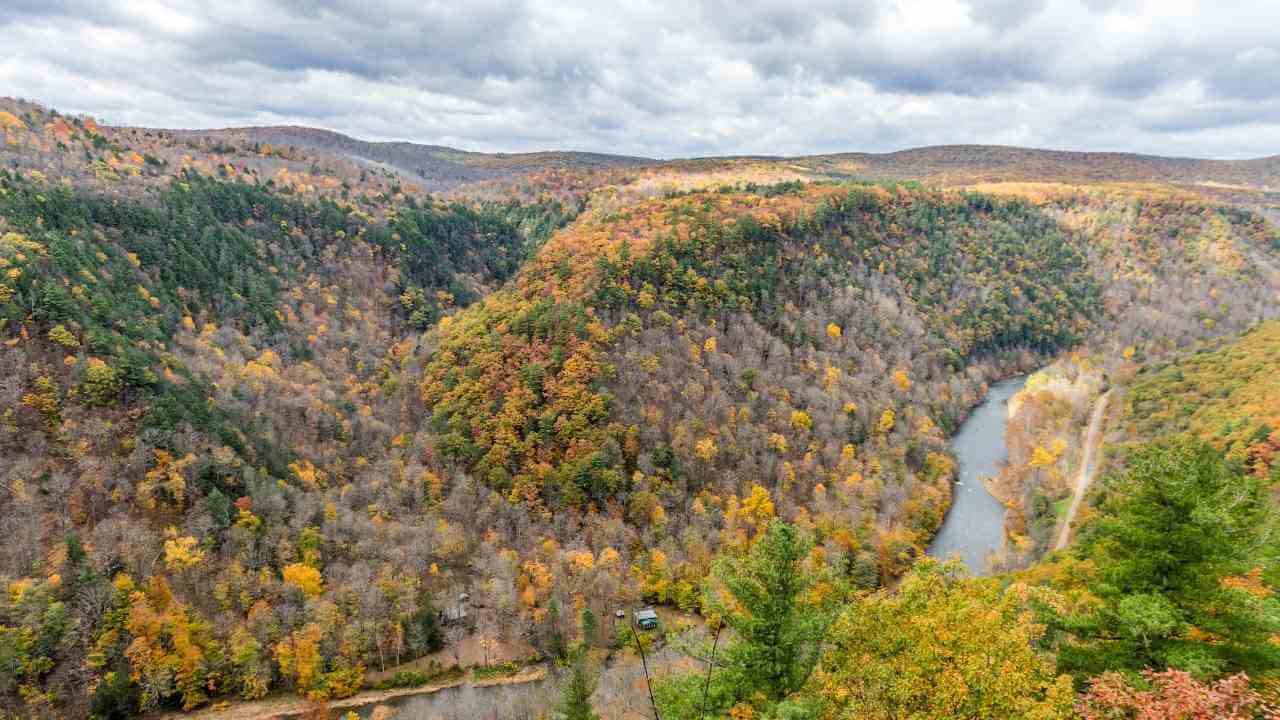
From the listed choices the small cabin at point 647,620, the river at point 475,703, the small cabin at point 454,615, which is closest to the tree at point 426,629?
the small cabin at point 454,615

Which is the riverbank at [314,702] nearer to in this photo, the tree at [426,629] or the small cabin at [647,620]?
the tree at [426,629]

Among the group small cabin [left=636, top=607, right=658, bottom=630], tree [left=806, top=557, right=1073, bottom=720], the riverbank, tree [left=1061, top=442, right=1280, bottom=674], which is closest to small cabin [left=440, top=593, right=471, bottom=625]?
the riverbank

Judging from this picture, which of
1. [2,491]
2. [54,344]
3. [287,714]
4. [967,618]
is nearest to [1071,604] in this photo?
[967,618]

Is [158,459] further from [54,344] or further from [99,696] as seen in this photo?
[99,696]

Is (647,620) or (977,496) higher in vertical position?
(977,496)

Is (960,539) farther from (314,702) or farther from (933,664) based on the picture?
(314,702)

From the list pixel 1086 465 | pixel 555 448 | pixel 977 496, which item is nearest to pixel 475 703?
pixel 555 448
